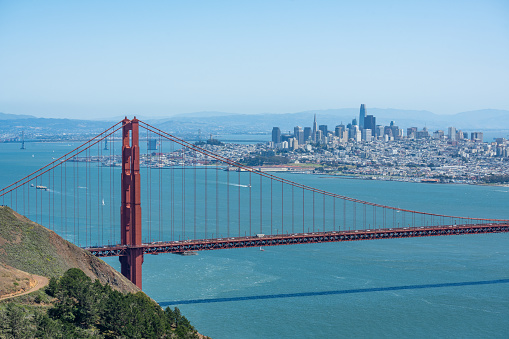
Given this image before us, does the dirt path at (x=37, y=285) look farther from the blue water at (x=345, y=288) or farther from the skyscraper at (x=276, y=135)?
the skyscraper at (x=276, y=135)

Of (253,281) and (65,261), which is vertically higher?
(65,261)

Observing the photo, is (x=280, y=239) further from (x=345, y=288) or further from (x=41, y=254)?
(x=41, y=254)

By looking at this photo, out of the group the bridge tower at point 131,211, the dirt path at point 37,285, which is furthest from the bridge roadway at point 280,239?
the dirt path at point 37,285

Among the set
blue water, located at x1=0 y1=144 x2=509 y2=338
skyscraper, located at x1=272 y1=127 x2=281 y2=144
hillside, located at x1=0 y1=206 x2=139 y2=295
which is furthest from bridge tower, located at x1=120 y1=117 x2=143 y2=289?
skyscraper, located at x1=272 y1=127 x2=281 y2=144

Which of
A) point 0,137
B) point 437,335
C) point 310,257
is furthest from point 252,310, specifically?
point 0,137

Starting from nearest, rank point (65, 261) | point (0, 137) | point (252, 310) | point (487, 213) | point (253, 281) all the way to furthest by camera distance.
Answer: point (65, 261)
point (252, 310)
point (253, 281)
point (487, 213)
point (0, 137)

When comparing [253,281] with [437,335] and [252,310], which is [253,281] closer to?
[252,310]
